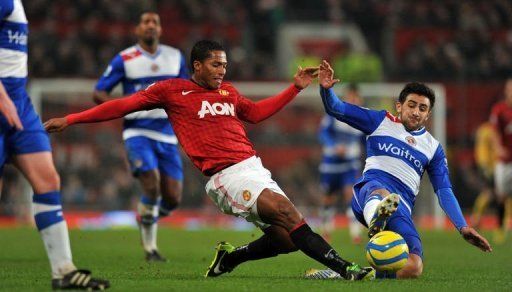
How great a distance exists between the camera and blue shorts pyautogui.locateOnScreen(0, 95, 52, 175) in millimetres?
6328

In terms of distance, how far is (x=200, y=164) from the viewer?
25.0ft

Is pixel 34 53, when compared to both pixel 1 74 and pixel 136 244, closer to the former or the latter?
pixel 136 244

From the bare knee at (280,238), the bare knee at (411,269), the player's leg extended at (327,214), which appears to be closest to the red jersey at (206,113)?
the bare knee at (280,238)

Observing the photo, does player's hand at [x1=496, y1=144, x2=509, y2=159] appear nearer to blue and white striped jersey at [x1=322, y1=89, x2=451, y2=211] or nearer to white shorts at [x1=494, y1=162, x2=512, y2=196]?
white shorts at [x1=494, y1=162, x2=512, y2=196]

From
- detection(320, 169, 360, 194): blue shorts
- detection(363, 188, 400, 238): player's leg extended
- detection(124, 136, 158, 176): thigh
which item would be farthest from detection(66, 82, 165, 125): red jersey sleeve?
detection(320, 169, 360, 194): blue shorts

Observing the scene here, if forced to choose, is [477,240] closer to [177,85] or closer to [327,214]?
[177,85]

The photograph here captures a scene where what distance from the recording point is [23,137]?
634cm

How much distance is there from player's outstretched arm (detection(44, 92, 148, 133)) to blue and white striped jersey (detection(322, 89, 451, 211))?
1.83 metres

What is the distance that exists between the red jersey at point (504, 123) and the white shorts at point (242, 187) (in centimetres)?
884

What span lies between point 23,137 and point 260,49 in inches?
798

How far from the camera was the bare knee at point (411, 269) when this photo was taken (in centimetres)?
792

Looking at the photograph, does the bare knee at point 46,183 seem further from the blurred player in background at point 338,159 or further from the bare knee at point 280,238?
the blurred player in background at point 338,159

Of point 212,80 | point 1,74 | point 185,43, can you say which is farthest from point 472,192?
point 1,74

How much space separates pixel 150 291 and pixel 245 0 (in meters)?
21.5
